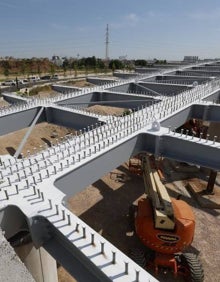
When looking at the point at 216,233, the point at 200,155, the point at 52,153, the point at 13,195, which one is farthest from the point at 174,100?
the point at 13,195

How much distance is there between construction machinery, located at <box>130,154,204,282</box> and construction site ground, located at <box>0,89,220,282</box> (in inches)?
38.5

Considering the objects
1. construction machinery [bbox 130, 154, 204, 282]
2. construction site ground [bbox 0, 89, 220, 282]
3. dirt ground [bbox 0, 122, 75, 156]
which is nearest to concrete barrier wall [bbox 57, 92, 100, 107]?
construction site ground [bbox 0, 89, 220, 282]

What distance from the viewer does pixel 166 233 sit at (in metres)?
10.9

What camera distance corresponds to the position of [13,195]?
6.41 m

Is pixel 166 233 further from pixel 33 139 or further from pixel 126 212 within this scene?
pixel 33 139

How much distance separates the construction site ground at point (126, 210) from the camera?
519 inches

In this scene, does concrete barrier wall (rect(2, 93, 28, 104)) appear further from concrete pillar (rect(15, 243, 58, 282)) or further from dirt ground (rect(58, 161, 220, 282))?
concrete pillar (rect(15, 243, 58, 282))

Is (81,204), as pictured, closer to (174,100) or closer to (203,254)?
(203,254)

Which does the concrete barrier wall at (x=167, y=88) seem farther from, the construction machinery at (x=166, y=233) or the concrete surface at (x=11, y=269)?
the concrete surface at (x=11, y=269)

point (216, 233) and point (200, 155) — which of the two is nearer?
point (200, 155)

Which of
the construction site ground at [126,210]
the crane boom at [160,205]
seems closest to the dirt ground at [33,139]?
the construction site ground at [126,210]

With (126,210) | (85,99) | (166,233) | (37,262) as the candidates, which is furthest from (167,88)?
(37,262)

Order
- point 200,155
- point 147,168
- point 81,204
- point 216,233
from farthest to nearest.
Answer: point 81,204
point 216,233
point 147,168
point 200,155

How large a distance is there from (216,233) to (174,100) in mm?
8210
